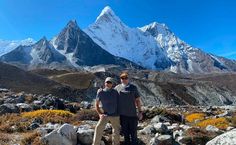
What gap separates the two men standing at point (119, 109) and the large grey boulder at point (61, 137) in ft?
4.24

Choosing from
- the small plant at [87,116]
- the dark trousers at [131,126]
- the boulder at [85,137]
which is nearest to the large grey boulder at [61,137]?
the boulder at [85,137]

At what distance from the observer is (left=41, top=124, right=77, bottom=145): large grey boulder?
1506cm

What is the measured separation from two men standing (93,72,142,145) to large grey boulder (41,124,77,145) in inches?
50.9

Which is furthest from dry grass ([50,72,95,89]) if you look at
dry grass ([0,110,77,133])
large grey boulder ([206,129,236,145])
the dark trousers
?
large grey boulder ([206,129,236,145])

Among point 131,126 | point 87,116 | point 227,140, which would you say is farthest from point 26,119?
point 227,140

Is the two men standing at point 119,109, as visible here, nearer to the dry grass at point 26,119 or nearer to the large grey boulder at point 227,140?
the large grey boulder at point 227,140

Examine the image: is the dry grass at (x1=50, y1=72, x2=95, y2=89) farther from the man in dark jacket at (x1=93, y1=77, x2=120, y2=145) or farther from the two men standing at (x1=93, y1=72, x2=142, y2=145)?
the man in dark jacket at (x1=93, y1=77, x2=120, y2=145)

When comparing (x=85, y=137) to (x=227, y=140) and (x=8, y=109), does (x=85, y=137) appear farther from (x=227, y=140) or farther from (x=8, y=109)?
(x=8, y=109)

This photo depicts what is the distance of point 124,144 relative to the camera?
1541 cm

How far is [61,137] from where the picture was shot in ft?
49.4

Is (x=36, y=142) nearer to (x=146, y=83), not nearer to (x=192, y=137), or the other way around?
(x=192, y=137)

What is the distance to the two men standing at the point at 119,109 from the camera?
14.4 meters

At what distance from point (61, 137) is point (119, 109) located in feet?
7.79

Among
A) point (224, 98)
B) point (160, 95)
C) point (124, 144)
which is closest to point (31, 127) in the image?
point (124, 144)
